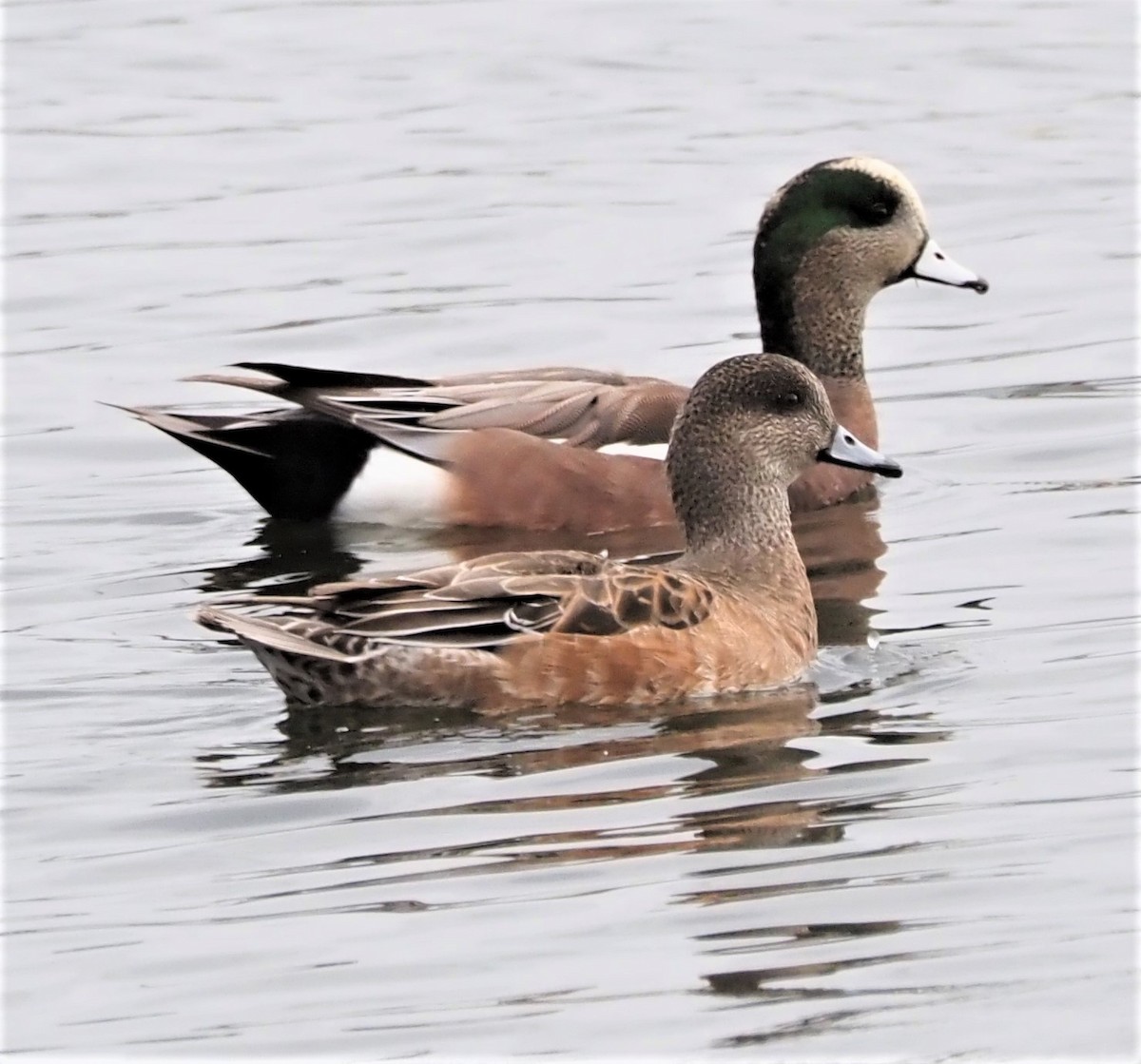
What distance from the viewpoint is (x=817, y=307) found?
988 cm

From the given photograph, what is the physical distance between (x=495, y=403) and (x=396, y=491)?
0.46 meters

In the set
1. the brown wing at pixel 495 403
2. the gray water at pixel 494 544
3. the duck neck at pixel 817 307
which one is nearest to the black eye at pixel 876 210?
the duck neck at pixel 817 307

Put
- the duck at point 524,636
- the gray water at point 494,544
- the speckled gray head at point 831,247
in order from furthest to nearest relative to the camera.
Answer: the speckled gray head at point 831,247, the duck at point 524,636, the gray water at point 494,544

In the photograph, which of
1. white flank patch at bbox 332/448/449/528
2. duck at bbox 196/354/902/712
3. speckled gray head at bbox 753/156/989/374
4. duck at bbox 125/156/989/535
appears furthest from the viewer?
speckled gray head at bbox 753/156/989/374

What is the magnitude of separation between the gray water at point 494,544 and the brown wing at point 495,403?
40 cm

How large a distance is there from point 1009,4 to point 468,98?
3.71 metres

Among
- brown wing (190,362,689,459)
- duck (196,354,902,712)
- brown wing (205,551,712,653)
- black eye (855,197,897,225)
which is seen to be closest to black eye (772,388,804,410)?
duck (196,354,902,712)

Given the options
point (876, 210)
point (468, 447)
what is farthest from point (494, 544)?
point (876, 210)

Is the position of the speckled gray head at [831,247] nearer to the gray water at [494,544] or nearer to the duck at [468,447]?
the duck at [468,447]

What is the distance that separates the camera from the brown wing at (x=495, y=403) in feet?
30.2

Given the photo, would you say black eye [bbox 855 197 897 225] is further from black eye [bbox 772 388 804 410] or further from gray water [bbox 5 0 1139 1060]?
black eye [bbox 772 388 804 410]

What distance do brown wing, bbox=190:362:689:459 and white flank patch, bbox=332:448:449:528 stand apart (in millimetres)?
66

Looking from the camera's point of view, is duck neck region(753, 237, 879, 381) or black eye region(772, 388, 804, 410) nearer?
black eye region(772, 388, 804, 410)

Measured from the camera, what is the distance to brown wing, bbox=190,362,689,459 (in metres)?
9.20
